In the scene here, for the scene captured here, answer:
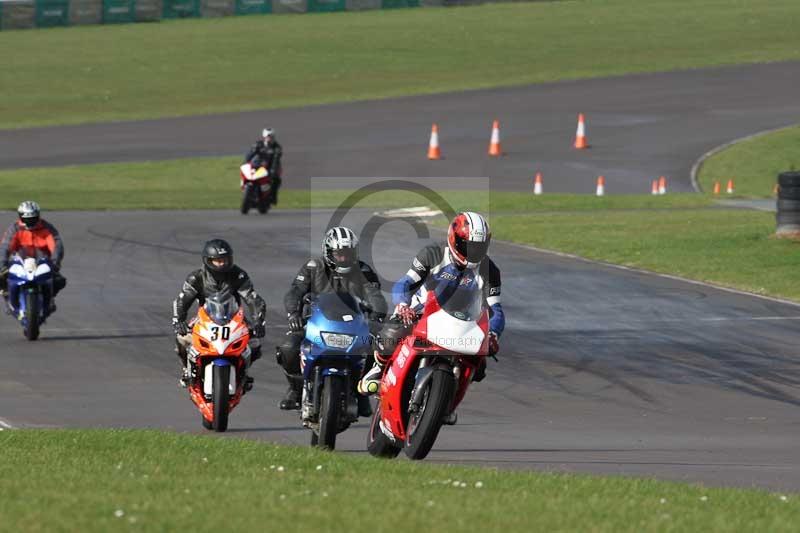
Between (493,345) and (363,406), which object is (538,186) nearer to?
(363,406)

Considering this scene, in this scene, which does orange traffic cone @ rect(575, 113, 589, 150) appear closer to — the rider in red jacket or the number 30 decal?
the rider in red jacket

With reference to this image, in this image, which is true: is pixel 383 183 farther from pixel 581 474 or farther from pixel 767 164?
pixel 581 474

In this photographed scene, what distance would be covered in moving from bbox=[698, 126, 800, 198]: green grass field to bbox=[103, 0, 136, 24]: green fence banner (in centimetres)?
3662

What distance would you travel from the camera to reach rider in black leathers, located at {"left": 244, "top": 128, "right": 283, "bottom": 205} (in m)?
32.8

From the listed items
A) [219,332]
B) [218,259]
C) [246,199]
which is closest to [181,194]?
[246,199]

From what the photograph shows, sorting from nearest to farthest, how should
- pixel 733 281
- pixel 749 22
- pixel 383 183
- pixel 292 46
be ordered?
pixel 733 281 → pixel 383 183 → pixel 292 46 → pixel 749 22

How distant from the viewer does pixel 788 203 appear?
2586cm

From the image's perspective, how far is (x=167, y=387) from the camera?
15.8 metres

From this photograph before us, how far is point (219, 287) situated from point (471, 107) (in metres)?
38.9

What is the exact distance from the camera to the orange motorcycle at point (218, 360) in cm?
1328

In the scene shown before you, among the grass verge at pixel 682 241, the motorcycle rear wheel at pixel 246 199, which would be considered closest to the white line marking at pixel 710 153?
the grass verge at pixel 682 241

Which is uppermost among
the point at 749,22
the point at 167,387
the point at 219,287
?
the point at 749,22

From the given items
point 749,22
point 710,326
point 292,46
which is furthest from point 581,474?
point 749,22

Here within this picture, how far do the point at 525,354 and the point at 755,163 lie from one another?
25.5 meters
